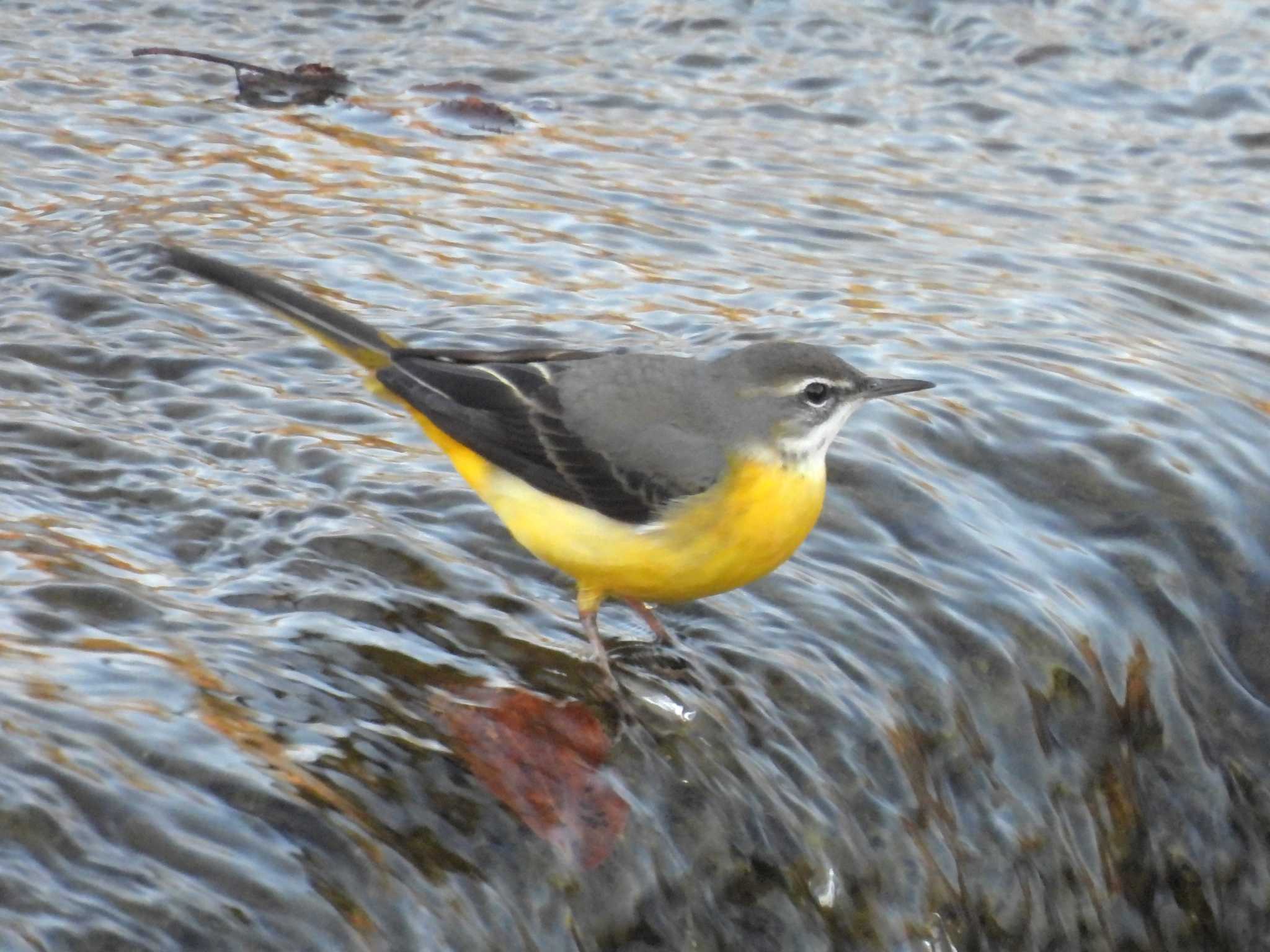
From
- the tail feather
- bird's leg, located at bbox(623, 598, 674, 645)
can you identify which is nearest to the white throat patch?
bird's leg, located at bbox(623, 598, 674, 645)

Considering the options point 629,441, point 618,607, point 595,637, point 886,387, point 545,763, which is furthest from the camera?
point 618,607

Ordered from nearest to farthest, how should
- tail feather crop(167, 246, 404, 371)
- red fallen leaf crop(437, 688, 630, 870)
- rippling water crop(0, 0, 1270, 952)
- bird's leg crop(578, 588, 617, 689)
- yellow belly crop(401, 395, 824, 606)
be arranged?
rippling water crop(0, 0, 1270, 952) < red fallen leaf crop(437, 688, 630, 870) < yellow belly crop(401, 395, 824, 606) < bird's leg crop(578, 588, 617, 689) < tail feather crop(167, 246, 404, 371)

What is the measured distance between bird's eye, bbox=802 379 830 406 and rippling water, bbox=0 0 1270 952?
680 mm

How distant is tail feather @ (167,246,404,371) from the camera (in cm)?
633

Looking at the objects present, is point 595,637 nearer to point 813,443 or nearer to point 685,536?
point 685,536

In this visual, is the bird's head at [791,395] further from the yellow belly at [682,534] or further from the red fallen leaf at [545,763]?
the red fallen leaf at [545,763]

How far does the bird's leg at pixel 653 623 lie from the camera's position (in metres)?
6.35

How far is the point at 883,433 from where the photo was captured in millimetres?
7859

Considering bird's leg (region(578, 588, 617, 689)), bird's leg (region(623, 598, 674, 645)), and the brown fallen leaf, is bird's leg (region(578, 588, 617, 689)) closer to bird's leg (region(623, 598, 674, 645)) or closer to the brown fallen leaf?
bird's leg (region(623, 598, 674, 645))

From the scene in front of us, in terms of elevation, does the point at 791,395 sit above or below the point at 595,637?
above

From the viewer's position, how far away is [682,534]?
5902 mm

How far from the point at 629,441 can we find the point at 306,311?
115 centimetres

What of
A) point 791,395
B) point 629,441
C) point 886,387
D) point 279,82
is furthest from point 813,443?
point 279,82

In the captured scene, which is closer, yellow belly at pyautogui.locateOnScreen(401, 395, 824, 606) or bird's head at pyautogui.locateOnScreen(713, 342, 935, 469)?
yellow belly at pyautogui.locateOnScreen(401, 395, 824, 606)
